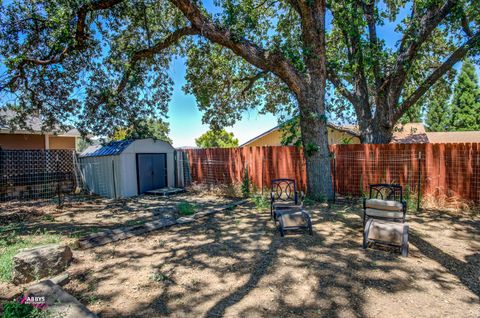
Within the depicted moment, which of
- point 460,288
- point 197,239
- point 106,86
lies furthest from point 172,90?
point 460,288

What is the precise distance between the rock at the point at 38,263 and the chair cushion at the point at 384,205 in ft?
15.5

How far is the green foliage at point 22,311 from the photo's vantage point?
2.19 metres

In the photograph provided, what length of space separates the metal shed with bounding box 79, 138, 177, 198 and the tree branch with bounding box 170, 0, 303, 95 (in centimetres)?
558

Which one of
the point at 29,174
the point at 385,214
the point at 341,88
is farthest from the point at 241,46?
the point at 29,174

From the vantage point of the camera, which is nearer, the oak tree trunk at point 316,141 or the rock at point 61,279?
the rock at point 61,279

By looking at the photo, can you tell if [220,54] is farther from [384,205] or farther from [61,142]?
[61,142]

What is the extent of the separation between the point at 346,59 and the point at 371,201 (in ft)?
24.7

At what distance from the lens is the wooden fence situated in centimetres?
672

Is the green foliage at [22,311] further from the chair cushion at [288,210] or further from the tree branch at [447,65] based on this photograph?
the tree branch at [447,65]

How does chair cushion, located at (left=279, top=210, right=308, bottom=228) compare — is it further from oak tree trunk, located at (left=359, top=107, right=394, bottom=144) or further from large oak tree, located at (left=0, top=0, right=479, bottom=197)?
oak tree trunk, located at (left=359, top=107, right=394, bottom=144)

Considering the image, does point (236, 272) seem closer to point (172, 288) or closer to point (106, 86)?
point (172, 288)

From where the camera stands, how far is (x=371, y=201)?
14.6 feet

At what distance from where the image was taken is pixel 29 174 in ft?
31.9

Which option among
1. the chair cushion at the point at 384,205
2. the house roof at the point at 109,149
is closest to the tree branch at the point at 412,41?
the chair cushion at the point at 384,205
